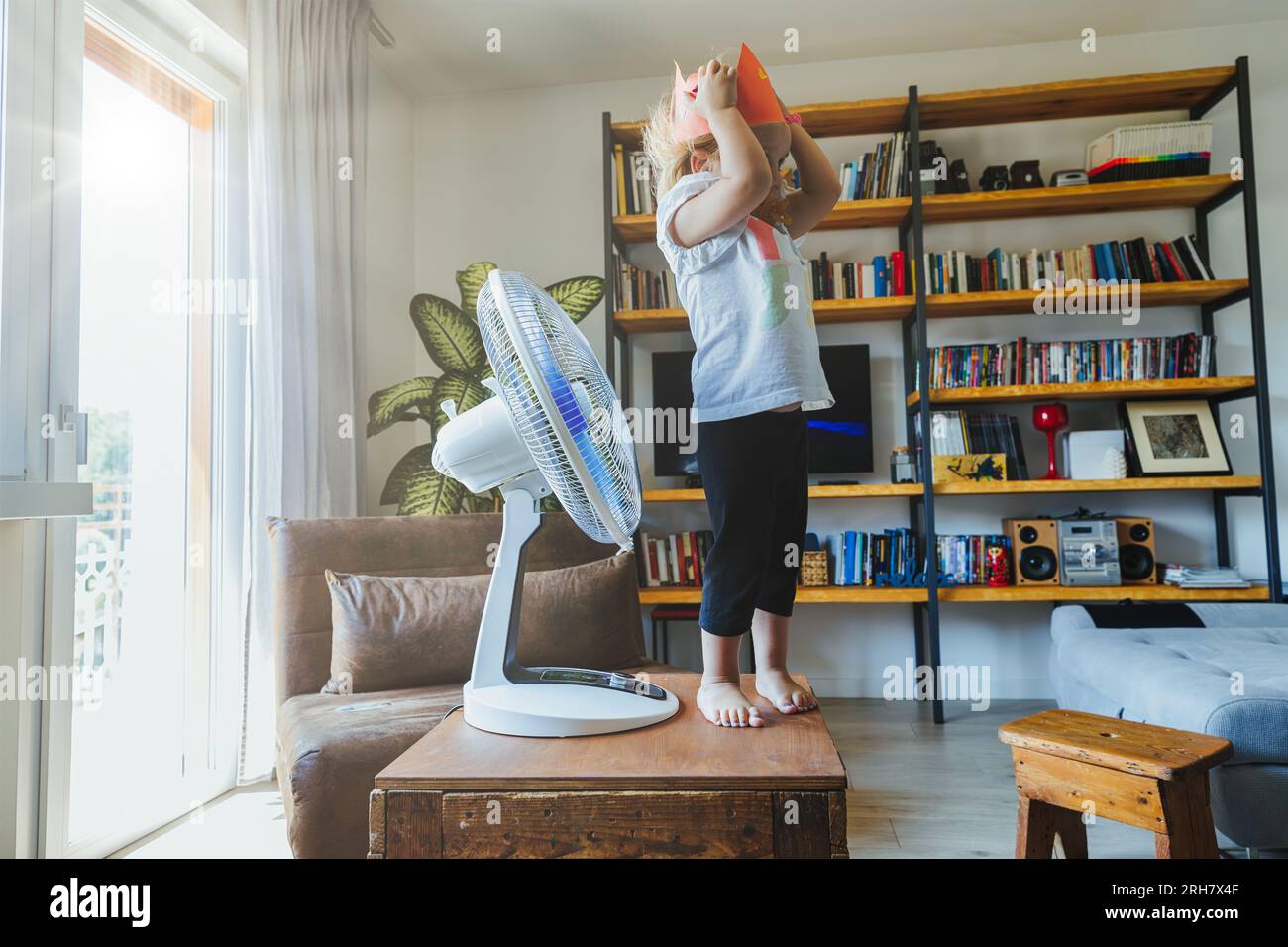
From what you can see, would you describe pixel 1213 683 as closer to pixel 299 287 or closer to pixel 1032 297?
pixel 1032 297

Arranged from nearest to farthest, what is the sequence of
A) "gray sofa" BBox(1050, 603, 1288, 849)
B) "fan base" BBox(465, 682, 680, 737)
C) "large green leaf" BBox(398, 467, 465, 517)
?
"fan base" BBox(465, 682, 680, 737) → "gray sofa" BBox(1050, 603, 1288, 849) → "large green leaf" BBox(398, 467, 465, 517)

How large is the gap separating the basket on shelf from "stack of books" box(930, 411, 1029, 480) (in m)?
0.62

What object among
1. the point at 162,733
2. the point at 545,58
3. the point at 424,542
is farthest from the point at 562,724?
the point at 545,58

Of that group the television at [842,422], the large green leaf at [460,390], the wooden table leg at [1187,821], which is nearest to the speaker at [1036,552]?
the television at [842,422]

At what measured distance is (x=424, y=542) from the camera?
2.11 m

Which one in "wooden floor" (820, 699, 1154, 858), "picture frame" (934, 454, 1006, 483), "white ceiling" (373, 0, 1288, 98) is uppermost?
"white ceiling" (373, 0, 1288, 98)

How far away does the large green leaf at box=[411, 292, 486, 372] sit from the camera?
2.70 meters

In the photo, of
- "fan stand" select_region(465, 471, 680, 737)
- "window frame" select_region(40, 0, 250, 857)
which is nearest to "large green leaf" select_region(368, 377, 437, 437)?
"window frame" select_region(40, 0, 250, 857)

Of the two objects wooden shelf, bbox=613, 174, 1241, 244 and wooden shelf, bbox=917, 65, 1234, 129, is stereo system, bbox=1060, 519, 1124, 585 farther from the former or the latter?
wooden shelf, bbox=917, 65, 1234, 129

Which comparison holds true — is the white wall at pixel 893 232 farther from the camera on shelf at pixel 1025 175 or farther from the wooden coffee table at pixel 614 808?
the wooden coffee table at pixel 614 808

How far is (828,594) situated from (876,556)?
30cm

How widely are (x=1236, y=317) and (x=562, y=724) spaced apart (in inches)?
135

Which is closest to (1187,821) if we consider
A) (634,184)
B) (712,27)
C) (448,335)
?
(448,335)
